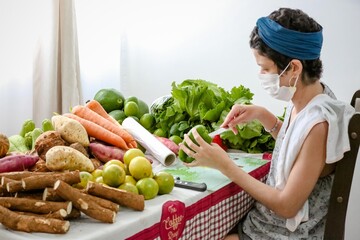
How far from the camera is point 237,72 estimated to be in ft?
8.87

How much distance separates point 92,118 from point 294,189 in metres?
0.73

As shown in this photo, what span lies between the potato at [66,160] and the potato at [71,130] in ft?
0.47

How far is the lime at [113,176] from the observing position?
1.13 metres

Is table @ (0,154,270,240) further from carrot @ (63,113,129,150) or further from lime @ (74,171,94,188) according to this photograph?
carrot @ (63,113,129,150)

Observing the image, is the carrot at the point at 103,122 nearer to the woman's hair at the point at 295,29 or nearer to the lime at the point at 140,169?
the lime at the point at 140,169

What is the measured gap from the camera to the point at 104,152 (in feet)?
4.69

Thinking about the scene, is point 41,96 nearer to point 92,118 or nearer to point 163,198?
point 92,118

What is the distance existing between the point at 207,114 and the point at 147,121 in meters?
0.26

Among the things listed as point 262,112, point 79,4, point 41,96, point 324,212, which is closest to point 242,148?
point 262,112

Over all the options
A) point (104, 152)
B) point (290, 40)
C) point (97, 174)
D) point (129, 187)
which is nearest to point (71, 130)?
point (104, 152)

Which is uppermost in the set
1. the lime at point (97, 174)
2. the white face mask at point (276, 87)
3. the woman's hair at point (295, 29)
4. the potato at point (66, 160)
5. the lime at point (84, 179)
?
the woman's hair at point (295, 29)

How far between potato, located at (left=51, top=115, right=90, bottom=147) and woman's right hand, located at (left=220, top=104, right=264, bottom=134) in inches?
19.9

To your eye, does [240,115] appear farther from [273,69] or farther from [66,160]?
[66,160]

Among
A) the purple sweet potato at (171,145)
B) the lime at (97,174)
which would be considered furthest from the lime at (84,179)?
the purple sweet potato at (171,145)
